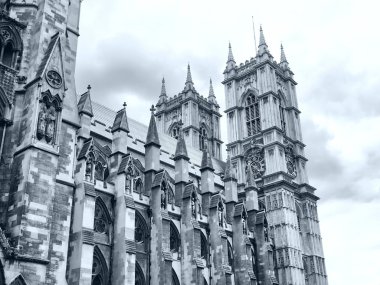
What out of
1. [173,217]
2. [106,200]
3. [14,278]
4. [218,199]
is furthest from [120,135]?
[14,278]

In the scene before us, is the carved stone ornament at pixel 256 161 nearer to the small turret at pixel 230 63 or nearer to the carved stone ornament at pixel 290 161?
the carved stone ornament at pixel 290 161

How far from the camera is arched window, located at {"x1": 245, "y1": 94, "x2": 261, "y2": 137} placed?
51.5 metres

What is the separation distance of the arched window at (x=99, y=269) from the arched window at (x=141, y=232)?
12.8ft

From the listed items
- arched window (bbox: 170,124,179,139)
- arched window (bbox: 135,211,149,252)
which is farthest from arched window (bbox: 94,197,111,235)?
arched window (bbox: 170,124,179,139)

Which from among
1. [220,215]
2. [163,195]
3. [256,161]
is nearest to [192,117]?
[256,161]

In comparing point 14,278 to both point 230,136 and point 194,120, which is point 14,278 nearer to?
point 230,136

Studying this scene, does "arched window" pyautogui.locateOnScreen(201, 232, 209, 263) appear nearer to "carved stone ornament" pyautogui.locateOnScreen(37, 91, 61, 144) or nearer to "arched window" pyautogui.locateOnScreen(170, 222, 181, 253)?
"arched window" pyautogui.locateOnScreen(170, 222, 181, 253)

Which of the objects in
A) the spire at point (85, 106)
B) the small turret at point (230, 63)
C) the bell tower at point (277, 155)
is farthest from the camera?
the small turret at point (230, 63)

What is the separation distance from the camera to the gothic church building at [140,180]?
16078 millimetres

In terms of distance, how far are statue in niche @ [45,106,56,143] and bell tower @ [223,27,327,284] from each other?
30.5 m

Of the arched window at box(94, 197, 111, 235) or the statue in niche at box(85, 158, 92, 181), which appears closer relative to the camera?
the statue in niche at box(85, 158, 92, 181)

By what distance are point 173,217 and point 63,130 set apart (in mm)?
17157

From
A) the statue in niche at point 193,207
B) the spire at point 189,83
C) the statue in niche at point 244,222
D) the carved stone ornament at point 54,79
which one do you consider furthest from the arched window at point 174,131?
the carved stone ornament at point 54,79

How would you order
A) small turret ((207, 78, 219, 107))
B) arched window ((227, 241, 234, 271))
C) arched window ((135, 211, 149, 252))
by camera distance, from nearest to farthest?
arched window ((135, 211, 149, 252)), arched window ((227, 241, 234, 271)), small turret ((207, 78, 219, 107))
